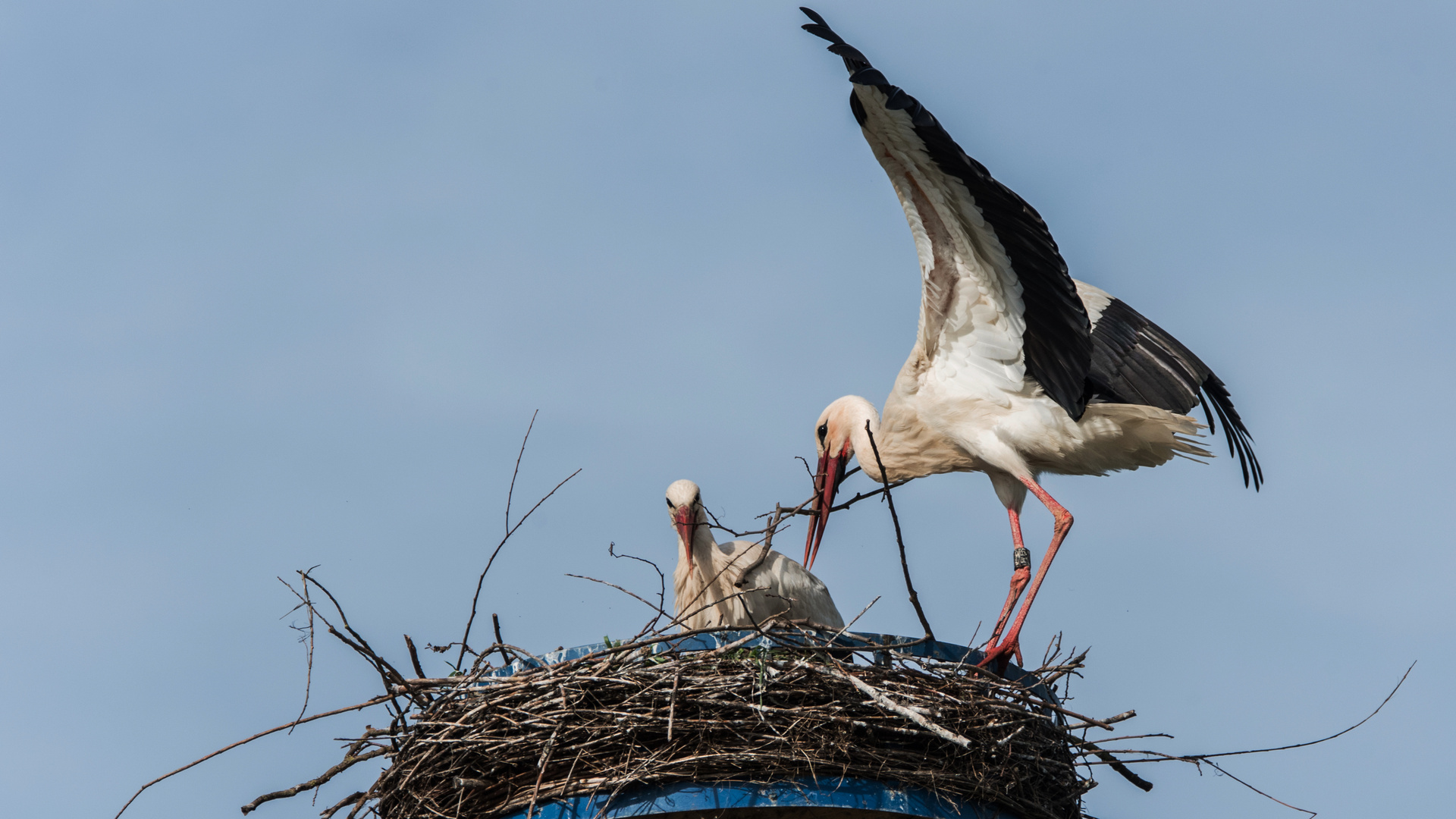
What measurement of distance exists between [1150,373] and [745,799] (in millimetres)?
3617

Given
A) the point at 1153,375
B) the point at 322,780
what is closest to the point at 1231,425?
the point at 1153,375

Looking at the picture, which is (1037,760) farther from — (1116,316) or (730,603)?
(1116,316)

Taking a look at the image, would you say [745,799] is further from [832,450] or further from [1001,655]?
[832,450]

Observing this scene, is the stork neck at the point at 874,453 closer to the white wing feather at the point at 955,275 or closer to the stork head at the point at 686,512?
the white wing feather at the point at 955,275

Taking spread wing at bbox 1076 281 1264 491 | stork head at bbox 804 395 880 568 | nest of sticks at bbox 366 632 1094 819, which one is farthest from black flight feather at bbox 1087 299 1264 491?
nest of sticks at bbox 366 632 1094 819

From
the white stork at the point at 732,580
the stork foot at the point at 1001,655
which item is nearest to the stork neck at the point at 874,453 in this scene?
the white stork at the point at 732,580

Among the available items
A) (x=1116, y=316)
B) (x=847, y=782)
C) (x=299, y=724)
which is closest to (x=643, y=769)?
(x=847, y=782)

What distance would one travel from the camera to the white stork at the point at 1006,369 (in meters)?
6.04

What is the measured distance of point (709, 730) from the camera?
4.61 meters

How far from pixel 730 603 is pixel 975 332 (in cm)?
167

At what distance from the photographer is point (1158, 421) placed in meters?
6.55

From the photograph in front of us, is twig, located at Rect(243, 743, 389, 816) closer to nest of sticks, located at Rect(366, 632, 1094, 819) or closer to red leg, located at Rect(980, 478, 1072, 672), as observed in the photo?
nest of sticks, located at Rect(366, 632, 1094, 819)

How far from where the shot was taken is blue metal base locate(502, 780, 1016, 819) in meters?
4.54

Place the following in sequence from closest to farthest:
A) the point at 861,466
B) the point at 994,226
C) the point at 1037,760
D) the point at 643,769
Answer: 1. the point at 643,769
2. the point at 1037,760
3. the point at 994,226
4. the point at 861,466
